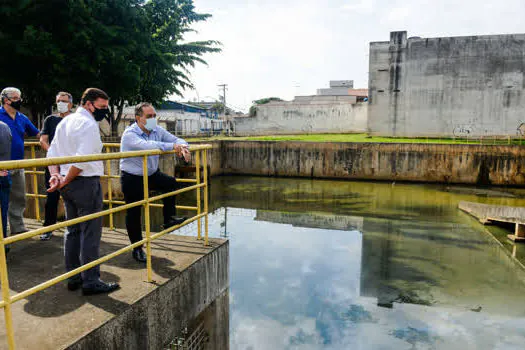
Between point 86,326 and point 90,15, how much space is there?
14479mm

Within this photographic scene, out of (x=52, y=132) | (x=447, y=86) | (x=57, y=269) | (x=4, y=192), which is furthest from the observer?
(x=447, y=86)

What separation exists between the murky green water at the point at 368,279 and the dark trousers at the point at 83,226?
332 centimetres

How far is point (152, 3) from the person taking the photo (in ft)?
64.5

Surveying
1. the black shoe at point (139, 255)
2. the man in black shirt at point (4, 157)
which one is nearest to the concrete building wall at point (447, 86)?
the black shoe at point (139, 255)

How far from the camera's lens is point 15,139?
4324mm

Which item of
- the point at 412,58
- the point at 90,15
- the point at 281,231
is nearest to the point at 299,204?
the point at 281,231

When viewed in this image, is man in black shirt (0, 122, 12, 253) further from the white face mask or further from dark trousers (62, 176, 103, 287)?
dark trousers (62, 176, 103, 287)

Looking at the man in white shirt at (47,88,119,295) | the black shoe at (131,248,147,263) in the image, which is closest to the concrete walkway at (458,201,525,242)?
the black shoe at (131,248,147,263)

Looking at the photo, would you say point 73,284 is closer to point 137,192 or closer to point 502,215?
point 137,192

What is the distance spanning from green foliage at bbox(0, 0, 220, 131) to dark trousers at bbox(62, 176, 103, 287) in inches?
461

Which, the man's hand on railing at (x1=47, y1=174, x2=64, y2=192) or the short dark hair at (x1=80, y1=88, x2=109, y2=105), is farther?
the short dark hair at (x1=80, y1=88, x2=109, y2=105)

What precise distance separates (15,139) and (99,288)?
2418mm

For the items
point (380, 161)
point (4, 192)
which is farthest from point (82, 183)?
point (380, 161)

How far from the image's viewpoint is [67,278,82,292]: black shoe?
118 inches
